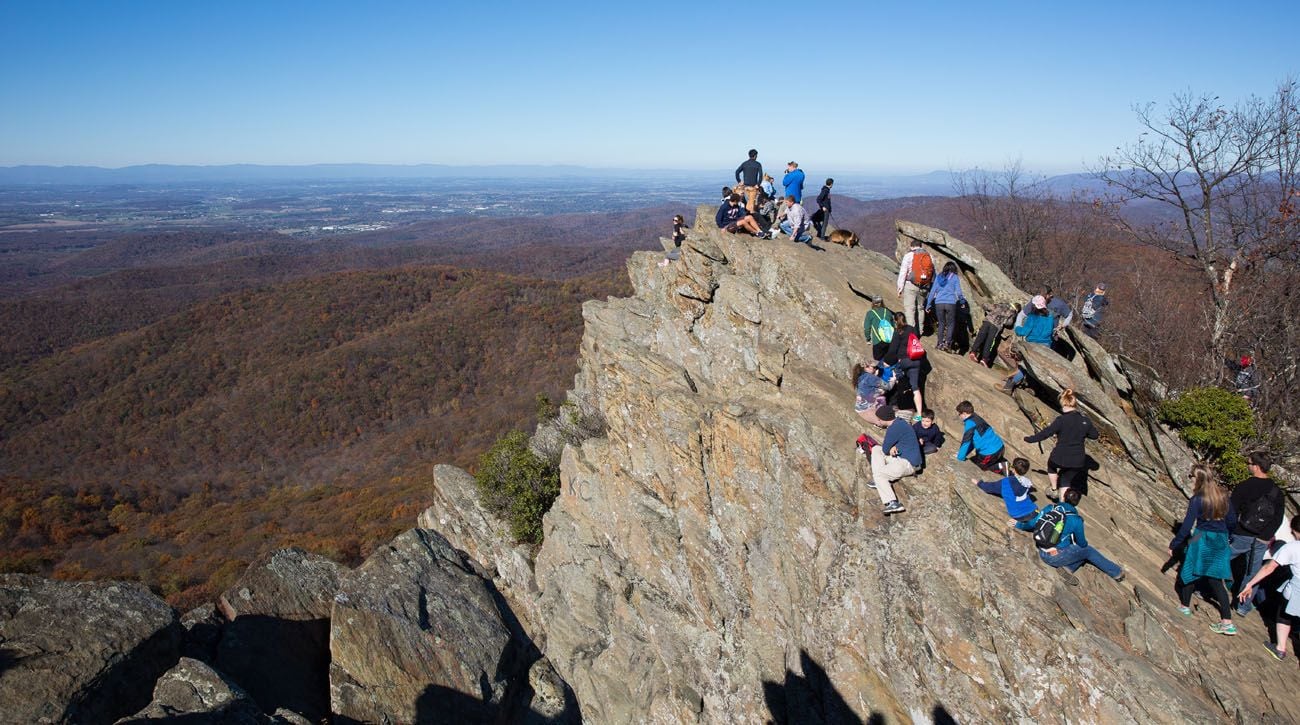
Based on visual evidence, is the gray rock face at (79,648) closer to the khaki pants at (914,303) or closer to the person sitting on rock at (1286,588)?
the khaki pants at (914,303)

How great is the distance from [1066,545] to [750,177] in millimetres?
13959

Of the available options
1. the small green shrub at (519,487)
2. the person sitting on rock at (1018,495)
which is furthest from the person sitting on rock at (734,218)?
the small green shrub at (519,487)

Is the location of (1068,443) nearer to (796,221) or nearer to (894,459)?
(894,459)

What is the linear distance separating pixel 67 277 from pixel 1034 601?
8594 inches

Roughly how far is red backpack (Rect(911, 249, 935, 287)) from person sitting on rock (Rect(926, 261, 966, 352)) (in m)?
0.26

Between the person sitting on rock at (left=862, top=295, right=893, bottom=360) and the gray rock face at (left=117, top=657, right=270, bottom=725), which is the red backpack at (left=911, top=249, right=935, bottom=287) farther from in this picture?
the gray rock face at (left=117, top=657, right=270, bottom=725)

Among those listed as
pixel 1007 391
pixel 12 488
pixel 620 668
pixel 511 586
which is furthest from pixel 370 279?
pixel 1007 391

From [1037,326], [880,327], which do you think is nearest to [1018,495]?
[880,327]

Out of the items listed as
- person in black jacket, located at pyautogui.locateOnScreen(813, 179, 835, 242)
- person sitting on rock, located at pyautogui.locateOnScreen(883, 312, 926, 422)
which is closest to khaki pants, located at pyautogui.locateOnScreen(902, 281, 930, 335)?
person sitting on rock, located at pyautogui.locateOnScreen(883, 312, 926, 422)

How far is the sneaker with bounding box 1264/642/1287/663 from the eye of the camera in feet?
28.0

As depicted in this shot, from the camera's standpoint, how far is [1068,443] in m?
10.3

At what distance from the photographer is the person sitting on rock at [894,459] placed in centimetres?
1057

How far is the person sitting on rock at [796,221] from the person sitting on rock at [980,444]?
28.5 ft

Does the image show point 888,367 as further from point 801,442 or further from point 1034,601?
point 1034,601
